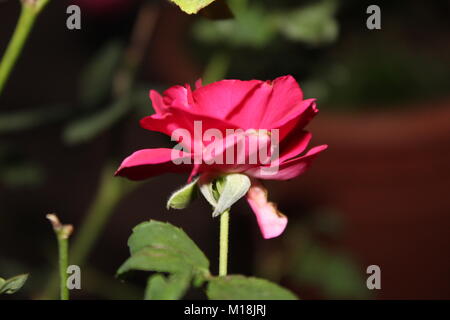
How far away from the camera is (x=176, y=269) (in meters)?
0.34

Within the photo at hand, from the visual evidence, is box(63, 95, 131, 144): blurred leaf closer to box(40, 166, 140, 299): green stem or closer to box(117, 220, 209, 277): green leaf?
box(40, 166, 140, 299): green stem

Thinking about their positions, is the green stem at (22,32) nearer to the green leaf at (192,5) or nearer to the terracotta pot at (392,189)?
the green leaf at (192,5)

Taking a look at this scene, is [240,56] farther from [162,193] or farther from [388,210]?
[162,193]

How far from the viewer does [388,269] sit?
1.16m

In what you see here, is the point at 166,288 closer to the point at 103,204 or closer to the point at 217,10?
the point at 217,10

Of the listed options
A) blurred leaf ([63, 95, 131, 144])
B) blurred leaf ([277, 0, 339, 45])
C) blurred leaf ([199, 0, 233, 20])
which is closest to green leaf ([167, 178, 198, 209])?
blurred leaf ([199, 0, 233, 20])

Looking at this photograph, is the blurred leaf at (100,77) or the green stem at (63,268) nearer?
the green stem at (63,268)

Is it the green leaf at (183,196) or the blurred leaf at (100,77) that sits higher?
the blurred leaf at (100,77)

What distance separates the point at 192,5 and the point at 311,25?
389mm

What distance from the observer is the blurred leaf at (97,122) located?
0.69m

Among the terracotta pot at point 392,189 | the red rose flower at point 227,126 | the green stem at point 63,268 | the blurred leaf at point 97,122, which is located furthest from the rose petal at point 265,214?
the terracotta pot at point 392,189

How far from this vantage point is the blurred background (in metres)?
0.80

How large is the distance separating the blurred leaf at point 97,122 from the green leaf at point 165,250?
34cm

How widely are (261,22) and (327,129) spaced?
0.96 ft
